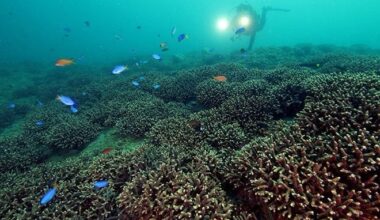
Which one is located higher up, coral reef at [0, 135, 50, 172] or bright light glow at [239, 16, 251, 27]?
bright light glow at [239, 16, 251, 27]

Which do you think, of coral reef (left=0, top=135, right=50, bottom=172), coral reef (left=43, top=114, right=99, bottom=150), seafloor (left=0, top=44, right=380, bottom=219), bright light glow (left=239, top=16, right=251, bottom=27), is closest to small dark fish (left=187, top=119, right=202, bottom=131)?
seafloor (left=0, top=44, right=380, bottom=219)

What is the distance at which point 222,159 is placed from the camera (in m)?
5.19

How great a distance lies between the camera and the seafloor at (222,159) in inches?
130

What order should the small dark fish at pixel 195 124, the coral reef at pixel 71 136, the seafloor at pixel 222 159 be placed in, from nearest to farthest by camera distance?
1. the seafloor at pixel 222 159
2. the small dark fish at pixel 195 124
3. the coral reef at pixel 71 136

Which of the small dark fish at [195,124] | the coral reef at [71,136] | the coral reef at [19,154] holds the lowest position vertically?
the coral reef at [19,154]

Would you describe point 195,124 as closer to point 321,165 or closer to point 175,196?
point 175,196

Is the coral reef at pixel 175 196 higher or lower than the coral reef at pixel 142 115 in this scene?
higher

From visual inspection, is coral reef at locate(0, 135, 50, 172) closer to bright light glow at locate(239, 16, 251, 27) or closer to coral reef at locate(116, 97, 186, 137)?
coral reef at locate(116, 97, 186, 137)

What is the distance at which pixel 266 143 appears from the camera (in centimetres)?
443

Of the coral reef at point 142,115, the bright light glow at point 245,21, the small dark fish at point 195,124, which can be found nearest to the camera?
the small dark fish at point 195,124

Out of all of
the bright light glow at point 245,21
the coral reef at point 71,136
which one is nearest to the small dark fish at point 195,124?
the coral reef at point 71,136

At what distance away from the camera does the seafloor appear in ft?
10.8

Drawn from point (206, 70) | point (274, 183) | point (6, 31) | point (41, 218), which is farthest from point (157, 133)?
point (6, 31)

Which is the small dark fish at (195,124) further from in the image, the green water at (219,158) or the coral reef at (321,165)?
the coral reef at (321,165)
